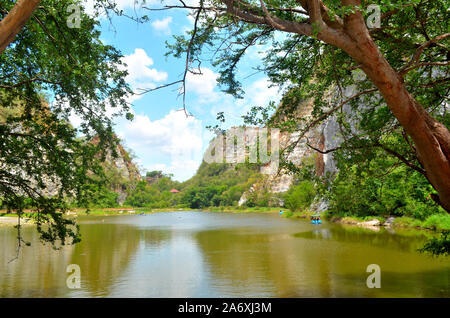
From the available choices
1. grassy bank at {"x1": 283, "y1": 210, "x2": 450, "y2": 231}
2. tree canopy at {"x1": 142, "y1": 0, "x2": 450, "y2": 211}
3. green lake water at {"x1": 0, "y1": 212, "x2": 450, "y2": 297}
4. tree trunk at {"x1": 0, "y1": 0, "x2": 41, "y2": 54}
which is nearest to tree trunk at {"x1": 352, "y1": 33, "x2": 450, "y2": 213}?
tree canopy at {"x1": 142, "y1": 0, "x2": 450, "y2": 211}

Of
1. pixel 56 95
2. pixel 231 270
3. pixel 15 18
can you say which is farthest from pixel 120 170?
pixel 15 18

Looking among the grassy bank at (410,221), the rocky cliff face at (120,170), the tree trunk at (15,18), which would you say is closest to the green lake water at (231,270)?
the grassy bank at (410,221)

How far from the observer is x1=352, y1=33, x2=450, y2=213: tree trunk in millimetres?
3902

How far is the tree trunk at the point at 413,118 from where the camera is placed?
3902mm

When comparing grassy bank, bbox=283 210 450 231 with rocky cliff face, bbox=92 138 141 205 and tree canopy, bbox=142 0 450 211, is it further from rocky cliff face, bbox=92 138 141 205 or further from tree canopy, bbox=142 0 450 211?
rocky cliff face, bbox=92 138 141 205

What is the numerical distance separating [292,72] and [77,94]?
409 centimetres

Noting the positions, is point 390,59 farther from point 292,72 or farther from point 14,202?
point 14,202

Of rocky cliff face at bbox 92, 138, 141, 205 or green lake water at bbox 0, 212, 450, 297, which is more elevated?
rocky cliff face at bbox 92, 138, 141, 205

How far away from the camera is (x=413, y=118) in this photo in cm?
407

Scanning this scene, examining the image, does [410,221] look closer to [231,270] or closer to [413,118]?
[231,270]

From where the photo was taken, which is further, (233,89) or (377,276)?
(377,276)
